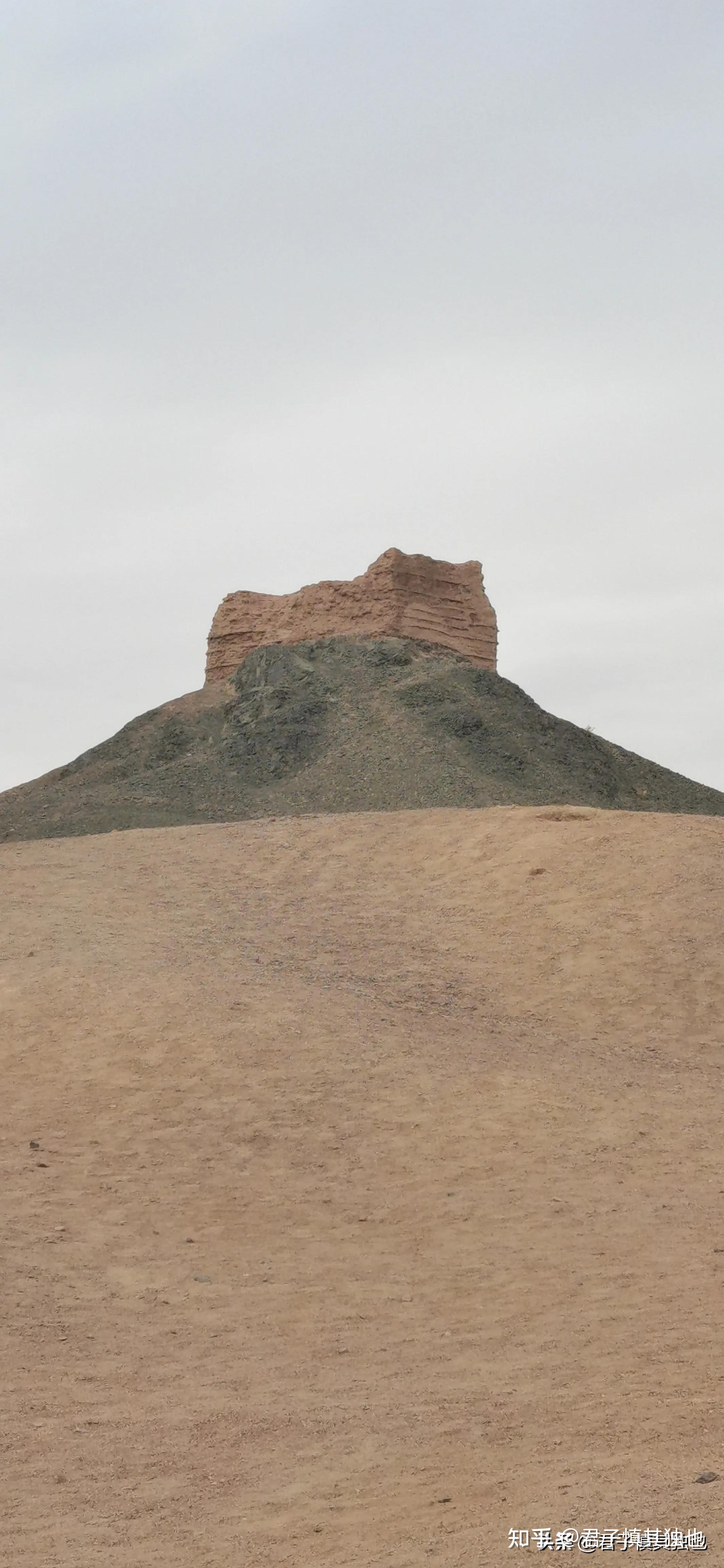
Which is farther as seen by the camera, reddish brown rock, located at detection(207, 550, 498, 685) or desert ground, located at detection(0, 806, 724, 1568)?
reddish brown rock, located at detection(207, 550, 498, 685)

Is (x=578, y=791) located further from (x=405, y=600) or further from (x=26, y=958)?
(x=26, y=958)

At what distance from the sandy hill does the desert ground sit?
5.14 m

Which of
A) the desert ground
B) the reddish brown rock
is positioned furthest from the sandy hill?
the desert ground

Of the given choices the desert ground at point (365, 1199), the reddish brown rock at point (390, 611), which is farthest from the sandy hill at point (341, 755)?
the desert ground at point (365, 1199)

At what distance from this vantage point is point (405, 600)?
104ft

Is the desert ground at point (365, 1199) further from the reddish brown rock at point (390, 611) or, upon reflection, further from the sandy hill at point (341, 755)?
the reddish brown rock at point (390, 611)

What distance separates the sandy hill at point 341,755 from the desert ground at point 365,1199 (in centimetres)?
514

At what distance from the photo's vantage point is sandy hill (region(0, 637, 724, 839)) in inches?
996

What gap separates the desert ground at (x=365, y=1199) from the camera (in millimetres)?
6297

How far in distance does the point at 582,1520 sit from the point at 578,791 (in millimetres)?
22013

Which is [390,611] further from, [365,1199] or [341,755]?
[365,1199]

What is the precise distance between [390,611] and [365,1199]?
2188cm

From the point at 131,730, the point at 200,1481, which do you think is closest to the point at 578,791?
the point at 131,730

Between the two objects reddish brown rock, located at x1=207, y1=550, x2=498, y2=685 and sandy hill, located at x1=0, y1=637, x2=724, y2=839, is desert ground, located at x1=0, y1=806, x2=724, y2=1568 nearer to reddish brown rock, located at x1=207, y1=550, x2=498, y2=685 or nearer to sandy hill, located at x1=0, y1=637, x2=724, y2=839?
sandy hill, located at x1=0, y1=637, x2=724, y2=839
